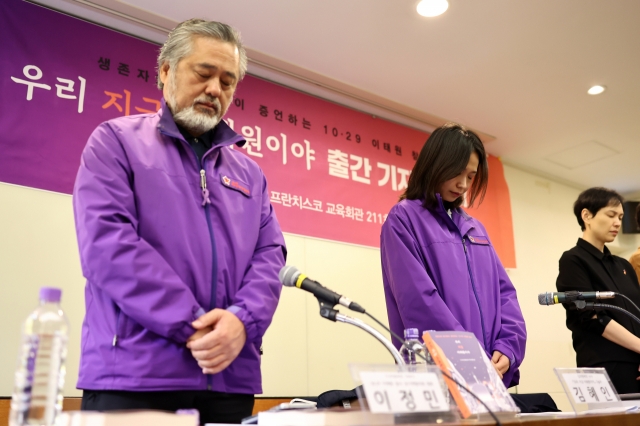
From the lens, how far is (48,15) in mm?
2863

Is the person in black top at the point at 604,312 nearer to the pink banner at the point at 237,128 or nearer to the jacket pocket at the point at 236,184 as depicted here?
the pink banner at the point at 237,128

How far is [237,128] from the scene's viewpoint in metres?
3.36

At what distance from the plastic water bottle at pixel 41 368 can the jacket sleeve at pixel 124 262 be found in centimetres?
30

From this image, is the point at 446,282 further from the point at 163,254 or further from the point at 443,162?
the point at 163,254

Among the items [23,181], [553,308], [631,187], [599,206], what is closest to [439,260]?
[599,206]

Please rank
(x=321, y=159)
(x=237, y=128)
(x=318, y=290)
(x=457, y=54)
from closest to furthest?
1. (x=318, y=290)
2. (x=237, y=128)
3. (x=457, y=54)
4. (x=321, y=159)

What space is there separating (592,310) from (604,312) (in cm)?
10

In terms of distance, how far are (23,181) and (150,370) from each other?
1735mm

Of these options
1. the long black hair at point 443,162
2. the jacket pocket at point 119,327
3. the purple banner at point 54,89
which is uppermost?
the purple banner at point 54,89

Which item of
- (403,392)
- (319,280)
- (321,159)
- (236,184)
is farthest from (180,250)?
(321,159)

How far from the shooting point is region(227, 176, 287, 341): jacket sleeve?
1.40 meters

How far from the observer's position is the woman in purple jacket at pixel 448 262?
1871 mm

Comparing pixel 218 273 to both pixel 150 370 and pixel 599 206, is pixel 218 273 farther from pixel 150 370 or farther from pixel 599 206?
pixel 599 206

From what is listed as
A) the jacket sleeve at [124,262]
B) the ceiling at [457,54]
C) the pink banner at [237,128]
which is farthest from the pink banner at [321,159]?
the jacket sleeve at [124,262]
